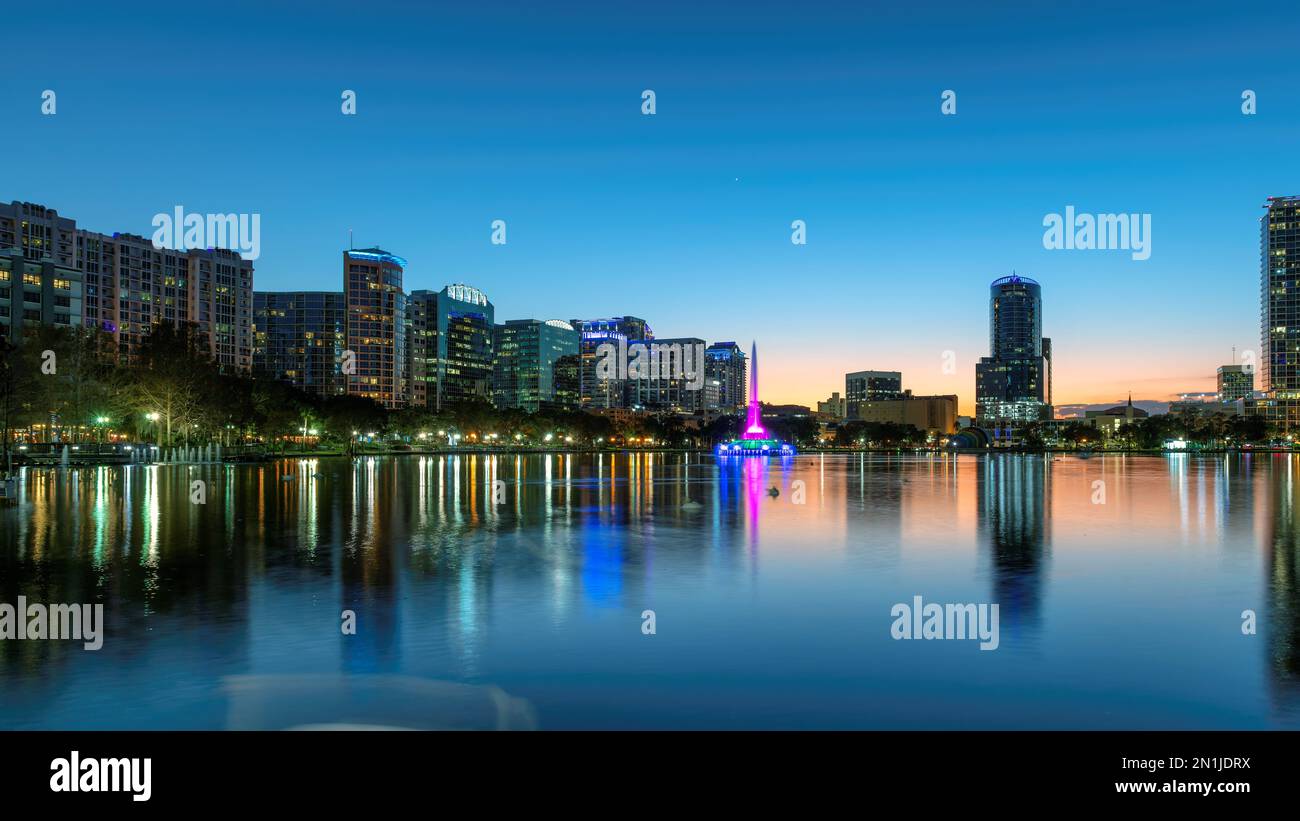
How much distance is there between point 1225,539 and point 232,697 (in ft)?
109

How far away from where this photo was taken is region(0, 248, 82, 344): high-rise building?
14775 centimetres

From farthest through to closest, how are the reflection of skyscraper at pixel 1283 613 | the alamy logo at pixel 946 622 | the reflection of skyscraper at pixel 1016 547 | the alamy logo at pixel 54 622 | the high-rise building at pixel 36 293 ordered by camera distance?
the high-rise building at pixel 36 293 → the reflection of skyscraper at pixel 1016 547 → the alamy logo at pixel 946 622 → the alamy logo at pixel 54 622 → the reflection of skyscraper at pixel 1283 613

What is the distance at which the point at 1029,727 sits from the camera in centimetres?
1134

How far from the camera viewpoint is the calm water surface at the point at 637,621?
472 inches

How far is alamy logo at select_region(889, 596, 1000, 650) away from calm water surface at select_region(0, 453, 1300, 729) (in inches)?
16.8

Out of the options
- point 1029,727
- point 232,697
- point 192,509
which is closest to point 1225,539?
point 1029,727

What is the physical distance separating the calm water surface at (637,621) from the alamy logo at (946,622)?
0.43m

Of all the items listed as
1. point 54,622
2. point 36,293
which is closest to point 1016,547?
point 54,622

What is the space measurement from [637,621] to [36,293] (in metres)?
176
